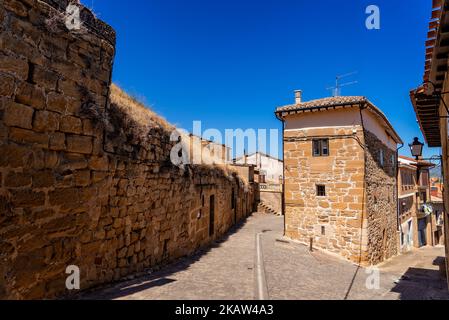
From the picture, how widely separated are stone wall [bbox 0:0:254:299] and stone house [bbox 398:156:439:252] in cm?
1774

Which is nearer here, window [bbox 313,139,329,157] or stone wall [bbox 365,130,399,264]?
stone wall [bbox 365,130,399,264]

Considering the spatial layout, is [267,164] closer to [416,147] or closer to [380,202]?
[380,202]

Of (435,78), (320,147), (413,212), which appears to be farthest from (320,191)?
(413,212)

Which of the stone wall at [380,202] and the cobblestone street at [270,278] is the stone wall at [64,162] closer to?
the cobblestone street at [270,278]

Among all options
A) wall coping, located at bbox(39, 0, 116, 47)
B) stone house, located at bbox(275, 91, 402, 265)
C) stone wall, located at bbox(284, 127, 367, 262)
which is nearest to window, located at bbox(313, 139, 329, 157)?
stone house, located at bbox(275, 91, 402, 265)

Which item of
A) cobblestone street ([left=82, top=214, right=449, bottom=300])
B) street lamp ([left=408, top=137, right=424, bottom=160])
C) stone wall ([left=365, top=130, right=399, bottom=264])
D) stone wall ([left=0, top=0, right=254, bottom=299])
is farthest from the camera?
stone wall ([left=365, top=130, right=399, bottom=264])

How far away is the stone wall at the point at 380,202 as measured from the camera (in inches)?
447

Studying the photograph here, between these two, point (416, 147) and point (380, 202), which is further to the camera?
point (380, 202)

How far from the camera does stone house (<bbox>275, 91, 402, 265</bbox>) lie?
1083cm

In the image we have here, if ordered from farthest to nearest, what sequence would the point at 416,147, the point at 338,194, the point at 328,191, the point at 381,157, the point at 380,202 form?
the point at 381,157 < the point at 380,202 < the point at 328,191 < the point at 338,194 < the point at 416,147

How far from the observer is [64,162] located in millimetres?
3809

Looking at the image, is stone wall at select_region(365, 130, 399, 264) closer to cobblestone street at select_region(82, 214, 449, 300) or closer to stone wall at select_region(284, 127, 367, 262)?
stone wall at select_region(284, 127, 367, 262)

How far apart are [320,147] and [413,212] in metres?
15.6

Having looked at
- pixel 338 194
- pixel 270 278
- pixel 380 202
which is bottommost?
pixel 270 278
